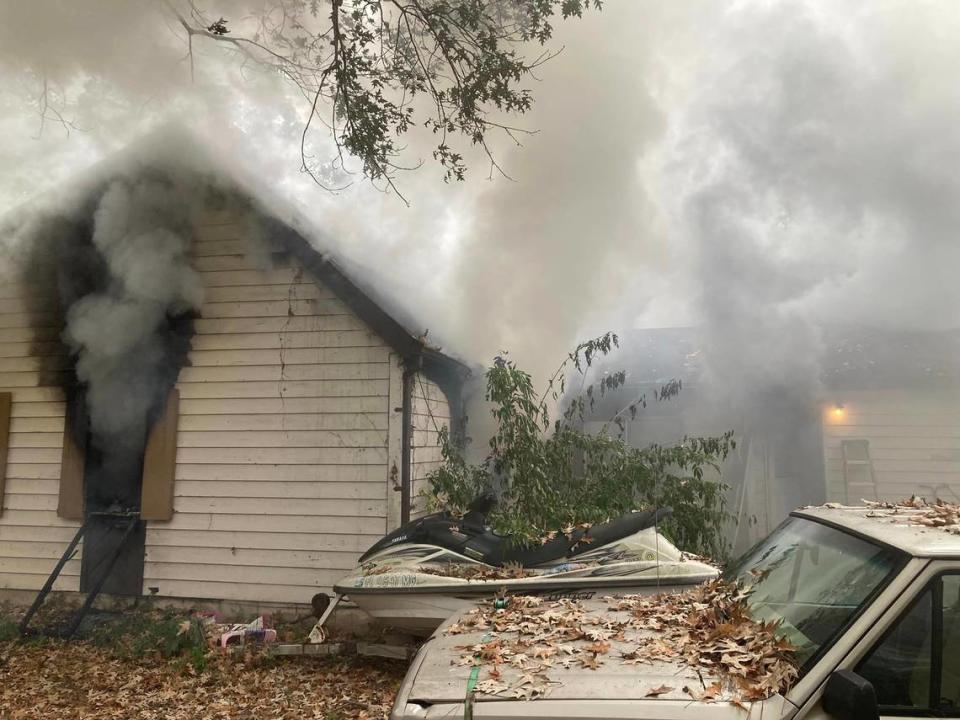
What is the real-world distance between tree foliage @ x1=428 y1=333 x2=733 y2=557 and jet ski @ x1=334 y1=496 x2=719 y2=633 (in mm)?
1230

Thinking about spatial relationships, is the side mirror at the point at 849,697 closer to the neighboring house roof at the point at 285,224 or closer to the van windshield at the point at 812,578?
the van windshield at the point at 812,578

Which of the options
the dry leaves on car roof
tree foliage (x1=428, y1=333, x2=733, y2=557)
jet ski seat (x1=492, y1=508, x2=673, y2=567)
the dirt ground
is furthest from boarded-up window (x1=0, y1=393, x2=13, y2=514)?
the dry leaves on car roof

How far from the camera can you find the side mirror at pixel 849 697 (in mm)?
1895

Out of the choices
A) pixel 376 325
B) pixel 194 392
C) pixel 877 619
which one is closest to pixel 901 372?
pixel 376 325

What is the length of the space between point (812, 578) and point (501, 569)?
2898mm

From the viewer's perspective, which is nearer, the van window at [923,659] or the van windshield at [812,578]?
the van window at [923,659]

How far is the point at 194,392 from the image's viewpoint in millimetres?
7484

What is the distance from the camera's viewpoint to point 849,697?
1933 millimetres

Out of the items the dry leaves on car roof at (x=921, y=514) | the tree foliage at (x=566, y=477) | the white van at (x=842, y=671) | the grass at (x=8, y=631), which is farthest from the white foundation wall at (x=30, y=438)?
the dry leaves on car roof at (x=921, y=514)

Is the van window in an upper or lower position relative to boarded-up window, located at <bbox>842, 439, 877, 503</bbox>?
lower

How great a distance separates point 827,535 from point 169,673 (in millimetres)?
5221

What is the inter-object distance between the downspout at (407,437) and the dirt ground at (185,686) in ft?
4.98

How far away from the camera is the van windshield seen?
91.3 inches

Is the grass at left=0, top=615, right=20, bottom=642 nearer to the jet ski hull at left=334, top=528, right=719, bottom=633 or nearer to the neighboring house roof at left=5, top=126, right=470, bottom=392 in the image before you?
the jet ski hull at left=334, top=528, right=719, bottom=633
